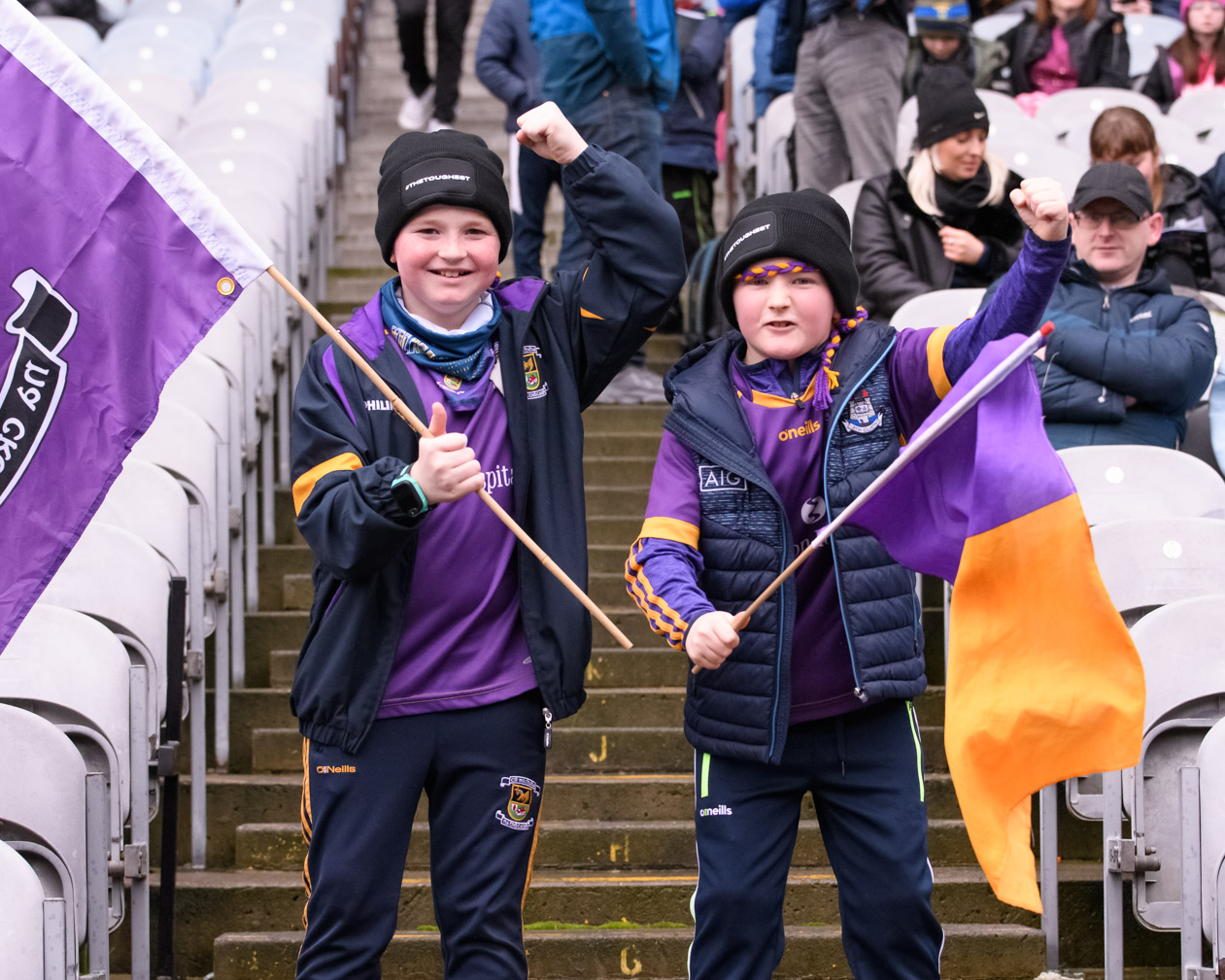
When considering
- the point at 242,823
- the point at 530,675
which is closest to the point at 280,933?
the point at 242,823

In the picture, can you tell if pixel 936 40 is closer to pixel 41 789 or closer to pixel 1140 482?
pixel 1140 482

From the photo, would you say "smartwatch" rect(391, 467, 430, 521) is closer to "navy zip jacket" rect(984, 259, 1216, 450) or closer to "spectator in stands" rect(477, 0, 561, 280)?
"navy zip jacket" rect(984, 259, 1216, 450)

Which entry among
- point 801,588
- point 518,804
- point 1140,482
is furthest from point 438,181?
point 1140,482

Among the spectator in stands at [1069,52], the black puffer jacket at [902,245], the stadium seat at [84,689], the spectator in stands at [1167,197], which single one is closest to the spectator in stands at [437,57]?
the spectator in stands at [1069,52]

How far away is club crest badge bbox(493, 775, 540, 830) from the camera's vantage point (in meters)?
2.69

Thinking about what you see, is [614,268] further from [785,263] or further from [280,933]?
[280,933]

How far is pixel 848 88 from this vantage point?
6.36 meters

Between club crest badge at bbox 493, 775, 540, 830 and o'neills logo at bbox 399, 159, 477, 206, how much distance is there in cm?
104

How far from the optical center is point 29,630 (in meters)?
3.54

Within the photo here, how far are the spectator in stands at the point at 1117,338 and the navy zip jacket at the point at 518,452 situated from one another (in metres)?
2.01

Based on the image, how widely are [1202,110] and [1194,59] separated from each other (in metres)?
0.65

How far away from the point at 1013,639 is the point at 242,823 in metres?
2.47

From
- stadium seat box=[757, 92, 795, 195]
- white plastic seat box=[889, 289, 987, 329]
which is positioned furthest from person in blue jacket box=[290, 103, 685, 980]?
stadium seat box=[757, 92, 795, 195]

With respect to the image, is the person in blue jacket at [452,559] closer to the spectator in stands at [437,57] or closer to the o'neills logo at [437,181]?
the o'neills logo at [437,181]
